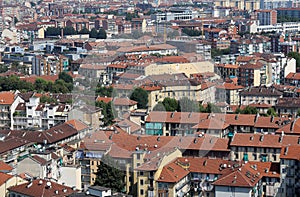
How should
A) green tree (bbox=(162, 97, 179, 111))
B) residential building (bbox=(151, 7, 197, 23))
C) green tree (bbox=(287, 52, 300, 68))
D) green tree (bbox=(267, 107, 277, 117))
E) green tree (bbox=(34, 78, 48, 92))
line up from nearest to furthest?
green tree (bbox=(162, 97, 179, 111))
green tree (bbox=(267, 107, 277, 117))
green tree (bbox=(34, 78, 48, 92))
green tree (bbox=(287, 52, 300, 68))
residential building (bbox=(151, 7, 197, 23))

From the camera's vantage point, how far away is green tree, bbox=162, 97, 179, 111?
27.3 feet

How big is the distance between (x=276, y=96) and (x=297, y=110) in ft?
3.48

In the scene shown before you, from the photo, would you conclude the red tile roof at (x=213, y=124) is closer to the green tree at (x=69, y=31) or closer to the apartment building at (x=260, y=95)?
the apartment building at (x=260, y=95)

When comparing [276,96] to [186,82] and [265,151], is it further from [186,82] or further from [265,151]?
[265,151]

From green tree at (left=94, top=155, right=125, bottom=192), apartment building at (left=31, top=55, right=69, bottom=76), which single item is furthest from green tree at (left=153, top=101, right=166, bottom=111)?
apartment building at (left=31, top=55, right=69, bottom=76)

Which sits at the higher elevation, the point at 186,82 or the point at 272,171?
the point at 186,82

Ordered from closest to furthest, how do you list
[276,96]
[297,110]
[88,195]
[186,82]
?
[88,195]
[186,82]
[297,110]
[276,96]

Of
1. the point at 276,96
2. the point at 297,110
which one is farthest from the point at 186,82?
the point at 276,96

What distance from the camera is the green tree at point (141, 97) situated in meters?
8.80

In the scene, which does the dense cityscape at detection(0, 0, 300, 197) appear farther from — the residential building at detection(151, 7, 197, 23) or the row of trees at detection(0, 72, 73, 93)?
the residential building at detection(151, 7, 197, 23)

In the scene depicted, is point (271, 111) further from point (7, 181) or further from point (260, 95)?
point (7, 181)

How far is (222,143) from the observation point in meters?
7.14

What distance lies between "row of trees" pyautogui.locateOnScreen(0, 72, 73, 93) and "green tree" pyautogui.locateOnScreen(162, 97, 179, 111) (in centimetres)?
337

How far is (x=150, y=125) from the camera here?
8.00m
